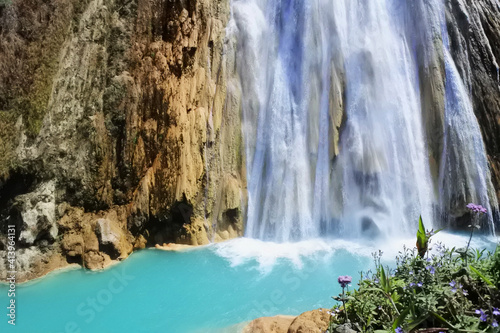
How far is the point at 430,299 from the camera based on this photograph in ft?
12.7

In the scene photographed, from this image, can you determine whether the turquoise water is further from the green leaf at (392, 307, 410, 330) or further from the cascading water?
the green leaf at (392, 307, 410, 330)

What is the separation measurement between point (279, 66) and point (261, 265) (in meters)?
6.58

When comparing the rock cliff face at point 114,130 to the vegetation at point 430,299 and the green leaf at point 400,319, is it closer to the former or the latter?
the vegetation at point 430,299

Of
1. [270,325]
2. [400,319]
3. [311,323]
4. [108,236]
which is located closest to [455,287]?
[400,319]

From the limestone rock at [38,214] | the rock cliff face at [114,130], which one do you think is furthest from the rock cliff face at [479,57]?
the limestone rock at [38,214]

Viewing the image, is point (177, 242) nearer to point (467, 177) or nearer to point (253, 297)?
point (253, 297)

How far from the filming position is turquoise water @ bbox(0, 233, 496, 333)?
7949mm

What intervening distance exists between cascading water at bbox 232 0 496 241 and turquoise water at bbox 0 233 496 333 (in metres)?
1.43

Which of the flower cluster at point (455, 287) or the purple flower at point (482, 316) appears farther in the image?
the flower cluster at point (455, 287)

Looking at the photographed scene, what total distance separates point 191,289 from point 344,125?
691 cm

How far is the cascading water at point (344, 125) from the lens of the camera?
481 inches

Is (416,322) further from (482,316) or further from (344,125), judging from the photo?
(344,125)

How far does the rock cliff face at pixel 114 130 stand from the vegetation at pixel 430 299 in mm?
7489

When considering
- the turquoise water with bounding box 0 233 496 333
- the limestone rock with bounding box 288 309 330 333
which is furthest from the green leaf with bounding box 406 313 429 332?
the turquoise water with bounding box 0 233 496 333
